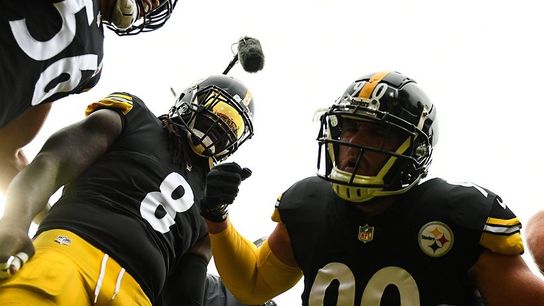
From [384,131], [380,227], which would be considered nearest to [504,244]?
[380,227]

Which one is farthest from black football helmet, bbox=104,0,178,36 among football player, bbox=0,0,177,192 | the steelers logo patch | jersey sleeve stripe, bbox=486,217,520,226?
jersey sleeve stripe, bbox=486,217,520,226

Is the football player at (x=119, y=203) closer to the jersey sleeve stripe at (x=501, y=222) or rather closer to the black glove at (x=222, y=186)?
the black glove at (x=222, y=186)

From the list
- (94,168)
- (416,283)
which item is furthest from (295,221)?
(94,168)

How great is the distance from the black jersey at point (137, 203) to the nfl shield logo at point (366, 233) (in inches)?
33.8

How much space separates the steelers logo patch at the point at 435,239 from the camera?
188 centimetres

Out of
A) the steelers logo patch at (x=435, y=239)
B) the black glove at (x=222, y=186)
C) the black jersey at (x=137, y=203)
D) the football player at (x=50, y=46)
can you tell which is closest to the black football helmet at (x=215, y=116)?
the black jersey at (x=137, y=203)

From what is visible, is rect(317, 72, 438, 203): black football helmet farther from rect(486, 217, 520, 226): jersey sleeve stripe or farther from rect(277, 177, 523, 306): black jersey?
rect(486, 217, 520, 226): jersey sleeve stripe

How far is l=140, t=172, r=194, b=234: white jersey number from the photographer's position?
249cm

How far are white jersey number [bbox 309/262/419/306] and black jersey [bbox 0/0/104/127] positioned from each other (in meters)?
1.03

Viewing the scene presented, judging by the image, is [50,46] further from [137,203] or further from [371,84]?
[371,84]

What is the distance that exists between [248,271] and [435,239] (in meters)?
0.76

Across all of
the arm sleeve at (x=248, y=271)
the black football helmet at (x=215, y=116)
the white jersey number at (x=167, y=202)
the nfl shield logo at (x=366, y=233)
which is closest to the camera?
the nfl shield logo at (x=366, y=233)

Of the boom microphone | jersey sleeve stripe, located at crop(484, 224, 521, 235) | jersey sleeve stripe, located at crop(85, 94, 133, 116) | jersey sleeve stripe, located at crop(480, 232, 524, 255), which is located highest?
the boom microphone

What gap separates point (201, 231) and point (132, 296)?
63 cm
